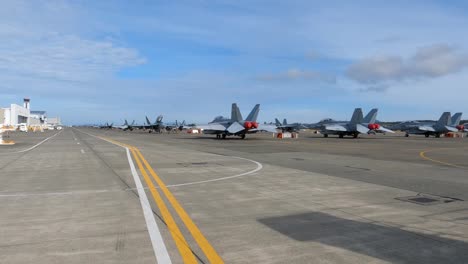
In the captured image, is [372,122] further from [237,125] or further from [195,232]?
[195,232]

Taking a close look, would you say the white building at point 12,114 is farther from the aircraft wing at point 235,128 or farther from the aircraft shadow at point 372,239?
the aircraft shadow at point 372,239

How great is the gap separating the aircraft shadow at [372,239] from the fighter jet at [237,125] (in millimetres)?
38607

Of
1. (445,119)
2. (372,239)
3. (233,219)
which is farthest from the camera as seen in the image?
(445,119)

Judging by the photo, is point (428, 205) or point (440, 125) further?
point (440, 125)

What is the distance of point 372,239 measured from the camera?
579cm

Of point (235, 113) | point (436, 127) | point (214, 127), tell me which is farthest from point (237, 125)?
point (436, 127)

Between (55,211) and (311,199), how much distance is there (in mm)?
5677

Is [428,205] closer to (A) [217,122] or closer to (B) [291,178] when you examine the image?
(B) [291,178]

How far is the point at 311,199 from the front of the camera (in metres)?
8.93

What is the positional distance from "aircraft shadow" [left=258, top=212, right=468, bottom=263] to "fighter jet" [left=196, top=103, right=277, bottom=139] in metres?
38.6

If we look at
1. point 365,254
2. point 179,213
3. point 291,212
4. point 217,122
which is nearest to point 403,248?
point 365,254

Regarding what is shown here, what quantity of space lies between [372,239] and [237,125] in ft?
134

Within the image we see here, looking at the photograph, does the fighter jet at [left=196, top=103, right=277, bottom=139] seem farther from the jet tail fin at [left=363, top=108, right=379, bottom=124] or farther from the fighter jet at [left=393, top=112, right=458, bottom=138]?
the fighter jet at [left=393, top=112, right=458, bottom=138]

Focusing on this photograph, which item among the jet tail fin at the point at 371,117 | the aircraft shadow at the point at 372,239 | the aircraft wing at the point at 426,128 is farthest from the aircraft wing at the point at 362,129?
the aircraft shadow at the point at 372,239
